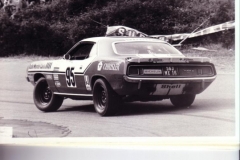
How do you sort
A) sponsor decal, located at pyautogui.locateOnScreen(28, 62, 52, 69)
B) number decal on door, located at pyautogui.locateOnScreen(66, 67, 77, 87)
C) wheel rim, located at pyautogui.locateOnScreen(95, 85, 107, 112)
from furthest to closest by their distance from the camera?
sponsor decal, located at pyautogui.locateOnScreen(28, 62, 52, 69)
number decal on door, located at pyautogui.locateOnScreen(66, 67, 77, 87)
wheel rim, located at pyautogui.locateOnScreen(95, 85, 107, 112)

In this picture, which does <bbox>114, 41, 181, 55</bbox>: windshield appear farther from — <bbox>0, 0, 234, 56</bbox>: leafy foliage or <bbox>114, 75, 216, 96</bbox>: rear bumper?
<bbox>114, 75, 216, 96</bbox>: rear bumper

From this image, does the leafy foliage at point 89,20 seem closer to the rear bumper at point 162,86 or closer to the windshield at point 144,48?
the windshield at point 144,48

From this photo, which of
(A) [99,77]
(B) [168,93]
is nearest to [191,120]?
(B) [168,93]

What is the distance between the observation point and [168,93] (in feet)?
11.1

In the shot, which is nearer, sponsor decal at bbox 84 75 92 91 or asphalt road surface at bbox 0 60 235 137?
asphalt road surface at bbox 0 60 235 137

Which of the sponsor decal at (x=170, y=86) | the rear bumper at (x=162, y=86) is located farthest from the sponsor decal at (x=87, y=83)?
the sponsor decal at (x=170, y=86)

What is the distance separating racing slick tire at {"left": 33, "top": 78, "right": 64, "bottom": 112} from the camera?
375 centimetres

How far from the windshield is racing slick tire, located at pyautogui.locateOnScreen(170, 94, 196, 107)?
1.15 feet

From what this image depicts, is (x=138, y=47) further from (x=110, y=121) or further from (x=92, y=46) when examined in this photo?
(x=110, y=121)

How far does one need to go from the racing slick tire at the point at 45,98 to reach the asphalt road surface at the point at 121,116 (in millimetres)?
46

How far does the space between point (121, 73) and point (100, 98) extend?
0.33 metres

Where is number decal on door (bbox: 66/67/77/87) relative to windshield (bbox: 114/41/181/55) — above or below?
below

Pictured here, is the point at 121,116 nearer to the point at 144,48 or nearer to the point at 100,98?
the point at 100,98

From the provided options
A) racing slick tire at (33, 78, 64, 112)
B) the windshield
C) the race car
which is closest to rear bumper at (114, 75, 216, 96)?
the race car
